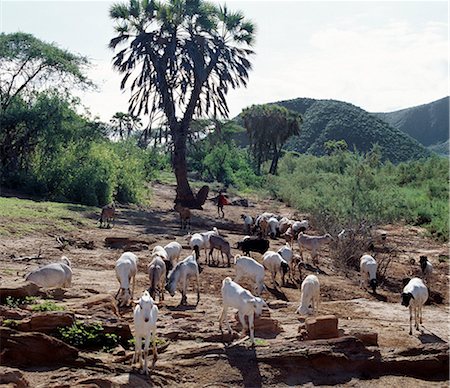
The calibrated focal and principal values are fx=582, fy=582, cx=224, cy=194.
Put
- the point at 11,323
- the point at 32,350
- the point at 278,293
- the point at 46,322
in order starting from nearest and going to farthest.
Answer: the point at 32,350, the point at 11,323, the point at 46,322, the point at 278,293

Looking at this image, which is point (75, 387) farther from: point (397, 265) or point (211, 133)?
point (211, 133)

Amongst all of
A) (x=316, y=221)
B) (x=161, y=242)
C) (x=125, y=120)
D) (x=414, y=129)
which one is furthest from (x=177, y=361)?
(x=414, y=129)

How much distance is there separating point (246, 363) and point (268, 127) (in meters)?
53.3

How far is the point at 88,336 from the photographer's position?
7.65 m

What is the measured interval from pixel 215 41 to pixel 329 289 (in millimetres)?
18399

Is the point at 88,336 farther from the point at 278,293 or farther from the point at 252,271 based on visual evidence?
the point at 278,293

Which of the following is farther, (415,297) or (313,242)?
(313,242)

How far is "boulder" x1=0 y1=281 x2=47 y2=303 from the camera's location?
8453 millimetres

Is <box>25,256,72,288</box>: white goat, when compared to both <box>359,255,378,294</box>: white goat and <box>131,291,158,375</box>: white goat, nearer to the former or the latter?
<box>131,291,158,375</box>: white goat

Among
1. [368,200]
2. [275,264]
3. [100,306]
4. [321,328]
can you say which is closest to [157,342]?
[100,306]

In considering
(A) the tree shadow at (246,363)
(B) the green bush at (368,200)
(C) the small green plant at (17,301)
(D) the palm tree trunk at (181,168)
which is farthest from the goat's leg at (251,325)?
(D) the palm tree trunk at (181,168)

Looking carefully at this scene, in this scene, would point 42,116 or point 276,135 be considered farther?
point 276,135

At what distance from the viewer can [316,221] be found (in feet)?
73.9

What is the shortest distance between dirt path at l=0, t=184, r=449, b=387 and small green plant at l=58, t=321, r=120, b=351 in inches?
15.7
